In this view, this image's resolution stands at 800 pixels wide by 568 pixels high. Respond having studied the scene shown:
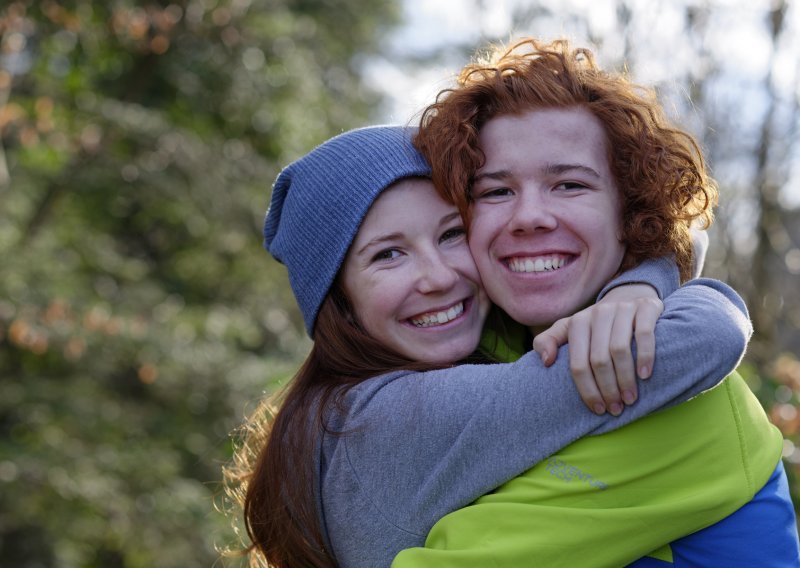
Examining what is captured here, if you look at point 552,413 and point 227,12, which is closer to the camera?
point 552,413

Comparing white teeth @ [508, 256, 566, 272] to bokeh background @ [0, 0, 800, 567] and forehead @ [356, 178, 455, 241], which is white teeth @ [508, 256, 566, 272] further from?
bokeh background @ [0, 0, 800, 567]

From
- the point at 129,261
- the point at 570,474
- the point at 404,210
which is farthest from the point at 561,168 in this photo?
the point at 129,261

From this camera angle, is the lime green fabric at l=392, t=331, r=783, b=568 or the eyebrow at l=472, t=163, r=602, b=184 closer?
the lime green fabric at l=392, t=331, r=783, b=568

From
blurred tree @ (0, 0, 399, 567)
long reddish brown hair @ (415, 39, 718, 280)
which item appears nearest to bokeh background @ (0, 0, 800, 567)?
blurred tree @ (0, 0, 399, 567)

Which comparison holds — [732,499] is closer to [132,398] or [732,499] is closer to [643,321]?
[643,321]

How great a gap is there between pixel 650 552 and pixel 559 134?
95cm

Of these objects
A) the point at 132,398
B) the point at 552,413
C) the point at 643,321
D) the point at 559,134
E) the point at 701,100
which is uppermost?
the point at 559,134

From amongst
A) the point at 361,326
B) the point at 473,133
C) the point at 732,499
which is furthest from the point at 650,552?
the point at 473,133

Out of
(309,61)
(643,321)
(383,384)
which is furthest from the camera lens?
(309,61)

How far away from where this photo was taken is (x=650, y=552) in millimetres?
1774

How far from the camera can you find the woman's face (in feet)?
7.27

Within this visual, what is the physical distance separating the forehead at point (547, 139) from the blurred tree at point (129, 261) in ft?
13.2

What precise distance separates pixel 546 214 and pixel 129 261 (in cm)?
601

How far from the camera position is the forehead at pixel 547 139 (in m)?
2.16
